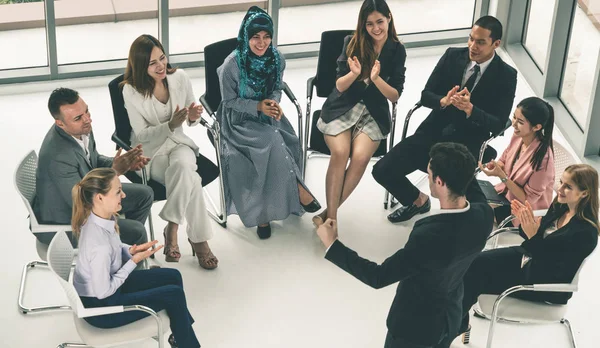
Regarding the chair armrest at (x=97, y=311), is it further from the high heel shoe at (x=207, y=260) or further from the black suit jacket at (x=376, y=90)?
the black suit jacket at (x=376, y=90)

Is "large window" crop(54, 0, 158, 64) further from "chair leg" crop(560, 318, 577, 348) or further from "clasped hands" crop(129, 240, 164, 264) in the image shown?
"chair leg" crop(560, 318, 577, 348)

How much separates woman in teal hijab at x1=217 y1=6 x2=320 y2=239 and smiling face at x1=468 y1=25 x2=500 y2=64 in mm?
1200

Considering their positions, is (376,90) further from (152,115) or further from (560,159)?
(152,115)

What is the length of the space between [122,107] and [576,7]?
3640mm

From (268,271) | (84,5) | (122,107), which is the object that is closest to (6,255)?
(122,107)

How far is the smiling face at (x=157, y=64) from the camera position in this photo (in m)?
5.62

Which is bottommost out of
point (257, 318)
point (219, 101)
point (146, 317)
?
point (257, 318)

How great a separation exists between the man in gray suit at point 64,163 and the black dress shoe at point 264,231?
101 cm

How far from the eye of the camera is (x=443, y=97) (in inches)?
239

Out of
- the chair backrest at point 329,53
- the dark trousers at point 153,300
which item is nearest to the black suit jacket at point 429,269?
the dark trousers at point 153,300

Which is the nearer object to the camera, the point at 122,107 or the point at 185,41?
the point at 122,107

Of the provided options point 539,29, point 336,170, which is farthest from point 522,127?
point 539,29

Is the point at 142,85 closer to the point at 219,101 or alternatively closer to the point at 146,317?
the point at 219,101

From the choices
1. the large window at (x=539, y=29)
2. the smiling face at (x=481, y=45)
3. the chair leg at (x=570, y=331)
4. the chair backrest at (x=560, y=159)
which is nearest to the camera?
the chair leg at (x=570, y=331)
